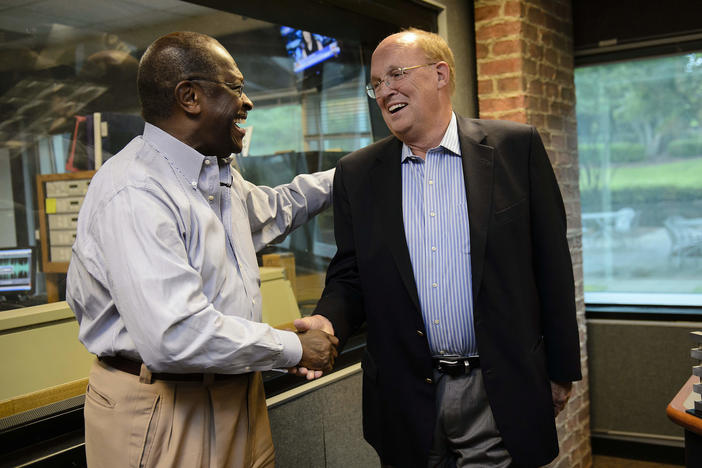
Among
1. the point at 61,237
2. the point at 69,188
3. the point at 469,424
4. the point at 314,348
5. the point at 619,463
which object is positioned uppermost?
the point at 69,188

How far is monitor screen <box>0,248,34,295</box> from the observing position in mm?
2713

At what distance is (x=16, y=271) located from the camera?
111 inches

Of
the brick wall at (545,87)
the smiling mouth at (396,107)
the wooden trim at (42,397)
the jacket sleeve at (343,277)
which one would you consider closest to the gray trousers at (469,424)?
the jacket sleeve at (343,277)

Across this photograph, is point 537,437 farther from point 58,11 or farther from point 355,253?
point 58,11

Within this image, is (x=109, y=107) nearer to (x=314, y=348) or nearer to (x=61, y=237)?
(x=61, y=237)

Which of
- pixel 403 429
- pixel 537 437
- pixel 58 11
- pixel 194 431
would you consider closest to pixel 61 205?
pixel 58 11

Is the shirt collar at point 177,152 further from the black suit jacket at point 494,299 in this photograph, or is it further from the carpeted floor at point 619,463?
the carpeted floor at point 619,463

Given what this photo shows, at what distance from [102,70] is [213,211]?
2.48m

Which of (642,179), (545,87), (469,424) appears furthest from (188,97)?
(642,179)

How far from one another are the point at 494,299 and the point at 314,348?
0.55m

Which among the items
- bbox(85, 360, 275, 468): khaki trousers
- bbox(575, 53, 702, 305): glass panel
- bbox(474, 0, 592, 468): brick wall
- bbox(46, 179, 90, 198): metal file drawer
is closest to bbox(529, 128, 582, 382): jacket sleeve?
bbox(85, 360, 275, 468): khaki trousers

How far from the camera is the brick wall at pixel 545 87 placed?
11.9 ft

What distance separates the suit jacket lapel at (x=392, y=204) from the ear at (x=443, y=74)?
Answer: 23 centimetres

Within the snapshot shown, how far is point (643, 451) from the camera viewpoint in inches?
174
